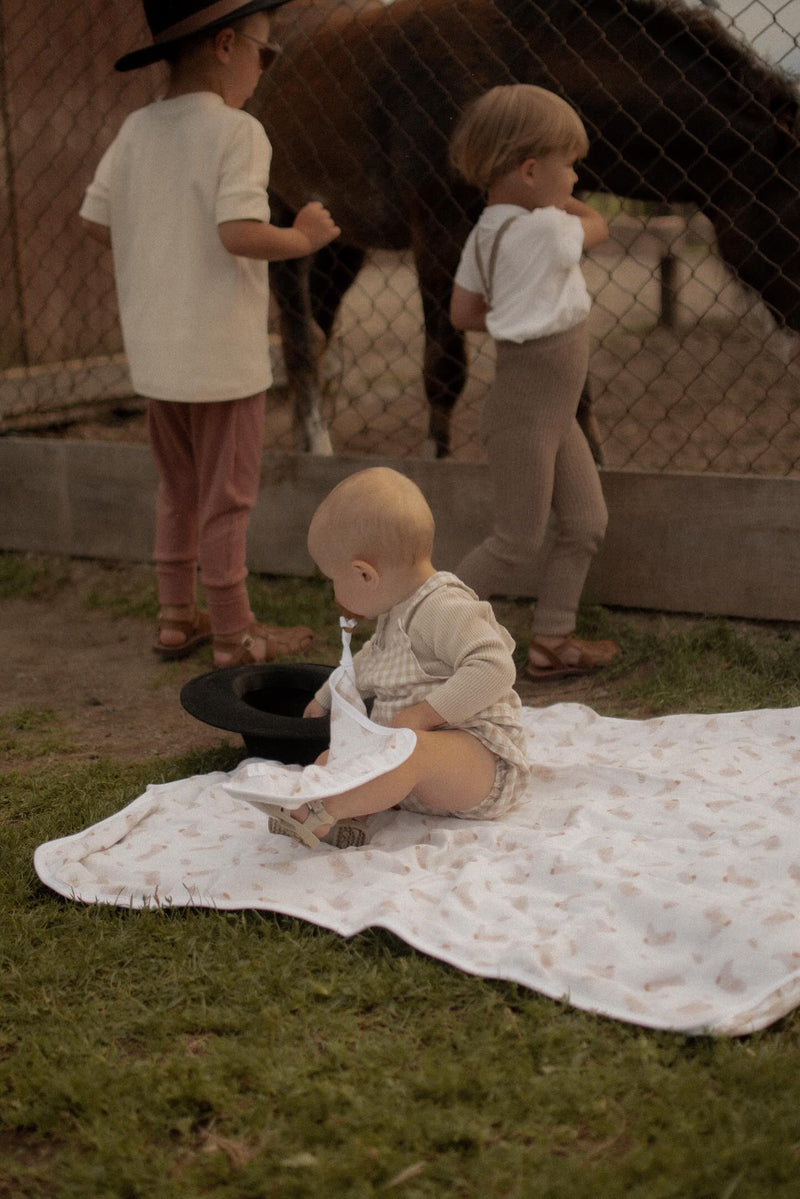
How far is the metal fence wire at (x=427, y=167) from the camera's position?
146 inches

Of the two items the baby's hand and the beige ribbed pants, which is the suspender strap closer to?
the beige ribbed pants

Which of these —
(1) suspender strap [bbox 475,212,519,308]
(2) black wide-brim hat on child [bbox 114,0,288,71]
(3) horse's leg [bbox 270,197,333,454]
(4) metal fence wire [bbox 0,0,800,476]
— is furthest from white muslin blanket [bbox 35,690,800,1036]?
(3) horse's leg [bbox 270,197,333,454]

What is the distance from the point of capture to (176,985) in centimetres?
198

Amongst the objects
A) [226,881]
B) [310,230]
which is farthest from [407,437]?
[226,881]

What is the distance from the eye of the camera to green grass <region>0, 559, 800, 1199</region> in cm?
154

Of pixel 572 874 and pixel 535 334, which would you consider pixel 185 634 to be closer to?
pixel 535 334

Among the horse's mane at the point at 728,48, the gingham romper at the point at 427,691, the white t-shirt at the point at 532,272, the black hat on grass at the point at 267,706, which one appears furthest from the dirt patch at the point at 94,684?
the horse's mane at the point at 728,48

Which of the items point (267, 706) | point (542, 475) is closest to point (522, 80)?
point (542, 475)

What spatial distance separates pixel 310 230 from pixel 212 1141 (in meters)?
2.33

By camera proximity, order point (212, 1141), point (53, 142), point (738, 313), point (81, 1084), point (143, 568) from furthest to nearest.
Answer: point (53, 142) → point (143, 568) → point (738, 313) → point (81, 1084) → point (212, 1141)

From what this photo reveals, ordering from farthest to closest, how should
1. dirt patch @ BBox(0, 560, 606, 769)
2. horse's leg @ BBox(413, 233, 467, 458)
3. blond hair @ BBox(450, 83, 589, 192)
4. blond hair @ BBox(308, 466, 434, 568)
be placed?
1. horse's leg @ BBox(413, 233, 467, 458)
2. dirt patch @ BBox(0, 560, 606, 769)
3. blond hair @ BBox(450, 83, 589, 192)
4. blond hair @ BBox(308, 466, 434, 568)

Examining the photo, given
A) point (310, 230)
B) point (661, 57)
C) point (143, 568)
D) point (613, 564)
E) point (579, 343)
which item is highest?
point (661, 57)

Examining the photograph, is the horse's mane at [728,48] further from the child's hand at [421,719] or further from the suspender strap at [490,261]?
the child's hand at [421,719]

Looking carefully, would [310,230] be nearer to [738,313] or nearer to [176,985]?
[738,313]
